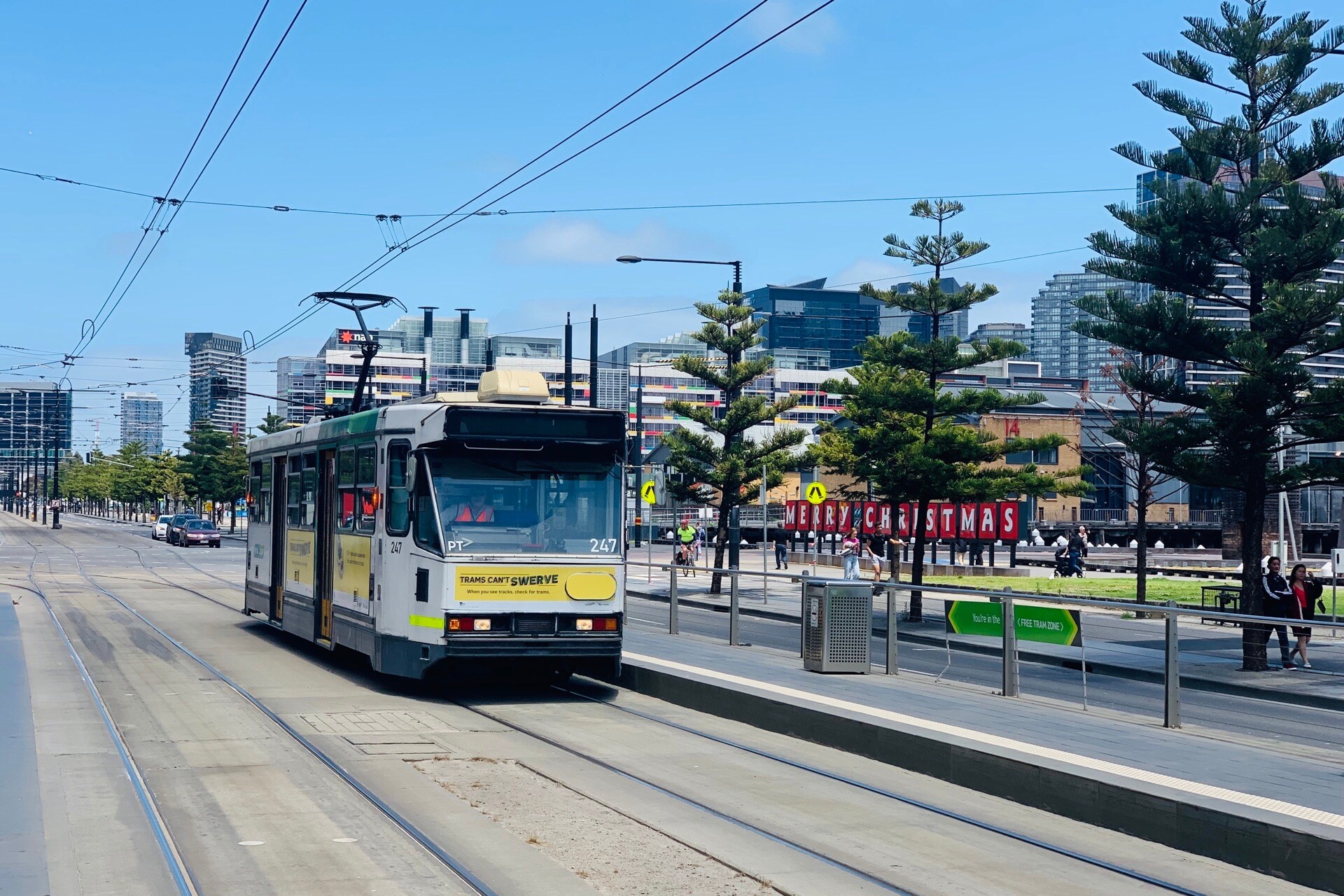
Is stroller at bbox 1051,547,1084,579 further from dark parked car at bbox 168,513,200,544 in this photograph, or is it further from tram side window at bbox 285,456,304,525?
dark parked car at bbox 168,513,200,544

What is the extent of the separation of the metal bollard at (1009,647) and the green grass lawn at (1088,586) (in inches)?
969

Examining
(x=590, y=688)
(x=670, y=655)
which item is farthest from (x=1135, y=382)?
(x=590, y=688)

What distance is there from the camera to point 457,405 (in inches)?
572

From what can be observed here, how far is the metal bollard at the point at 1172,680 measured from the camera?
1166cm

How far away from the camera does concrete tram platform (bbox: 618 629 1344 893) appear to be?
8.20 m

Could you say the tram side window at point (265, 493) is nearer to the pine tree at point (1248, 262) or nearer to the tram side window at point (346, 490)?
the tram side window at point (346, 490)

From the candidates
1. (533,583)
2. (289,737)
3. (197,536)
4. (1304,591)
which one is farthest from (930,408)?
(197,536)

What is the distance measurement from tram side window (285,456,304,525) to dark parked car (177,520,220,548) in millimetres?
55173

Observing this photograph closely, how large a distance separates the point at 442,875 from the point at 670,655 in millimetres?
10260

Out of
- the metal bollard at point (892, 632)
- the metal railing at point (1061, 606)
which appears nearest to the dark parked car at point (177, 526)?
the metal railing at point (1061, 606)

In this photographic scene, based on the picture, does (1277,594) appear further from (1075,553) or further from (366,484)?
(1075,553)

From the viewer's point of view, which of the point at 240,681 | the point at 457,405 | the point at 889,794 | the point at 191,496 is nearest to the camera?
the point at 889,794

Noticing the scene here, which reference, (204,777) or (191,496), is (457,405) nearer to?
(204,777)

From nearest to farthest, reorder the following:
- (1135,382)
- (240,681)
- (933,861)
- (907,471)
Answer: (933,861)
(240,681)
(1135,382)
(907,471)
